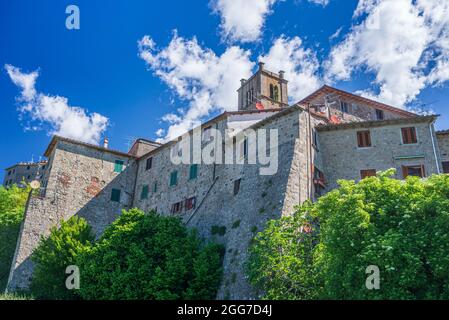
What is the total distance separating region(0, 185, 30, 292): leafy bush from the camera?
117 feet

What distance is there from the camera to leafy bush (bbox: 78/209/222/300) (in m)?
22.7

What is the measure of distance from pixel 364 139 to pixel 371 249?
1460 centimetres

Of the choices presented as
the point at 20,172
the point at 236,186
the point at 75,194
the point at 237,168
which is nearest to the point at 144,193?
the point at 75,194

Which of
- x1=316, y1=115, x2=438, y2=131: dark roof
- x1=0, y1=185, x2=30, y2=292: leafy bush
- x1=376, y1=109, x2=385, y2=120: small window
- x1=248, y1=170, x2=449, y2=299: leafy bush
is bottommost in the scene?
x1=248, y1=170, x2=449, y2=299: leafy bush

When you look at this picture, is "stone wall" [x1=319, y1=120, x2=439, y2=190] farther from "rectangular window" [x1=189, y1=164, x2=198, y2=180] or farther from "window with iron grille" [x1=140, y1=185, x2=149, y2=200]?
"window with iron grille" [x1=140, y1=185, x2=149, y2=200]

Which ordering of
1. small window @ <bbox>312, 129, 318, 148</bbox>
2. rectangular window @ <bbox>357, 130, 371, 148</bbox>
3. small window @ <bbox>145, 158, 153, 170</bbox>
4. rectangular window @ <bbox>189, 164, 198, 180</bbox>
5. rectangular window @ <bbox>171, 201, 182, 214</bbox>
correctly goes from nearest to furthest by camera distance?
rectangular window @ <bbox>357, 130, 371, 148</bbox> → small window @ <bbox>312, 129, 318, 148</bbox> → rectangular window @ <bbox>189, 164, 198, 180</bbox> → rectangular window @ <bbox>171, 201, 182, 214</bbox> → small window @ <bbox>145, 158, 153, 170</bbox>

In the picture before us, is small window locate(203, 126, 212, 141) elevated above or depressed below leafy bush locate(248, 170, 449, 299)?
above

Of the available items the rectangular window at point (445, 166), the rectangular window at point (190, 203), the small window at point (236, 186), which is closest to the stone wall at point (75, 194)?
the rectangular window at point (190, 203)

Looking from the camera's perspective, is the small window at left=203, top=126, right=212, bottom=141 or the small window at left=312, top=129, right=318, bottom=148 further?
the small window at left=203, top=126, right=212, bottom=141

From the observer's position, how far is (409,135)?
26.7m

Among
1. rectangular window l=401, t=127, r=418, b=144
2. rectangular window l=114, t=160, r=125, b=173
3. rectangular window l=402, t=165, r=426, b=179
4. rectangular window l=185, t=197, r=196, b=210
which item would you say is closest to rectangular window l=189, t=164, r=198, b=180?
rectangular window l=185, t=197, r=196, b=210

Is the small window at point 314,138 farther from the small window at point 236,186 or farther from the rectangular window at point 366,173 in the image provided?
the small window at point 236,186

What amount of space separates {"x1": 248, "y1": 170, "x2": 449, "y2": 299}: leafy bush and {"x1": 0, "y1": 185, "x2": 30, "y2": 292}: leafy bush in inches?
989

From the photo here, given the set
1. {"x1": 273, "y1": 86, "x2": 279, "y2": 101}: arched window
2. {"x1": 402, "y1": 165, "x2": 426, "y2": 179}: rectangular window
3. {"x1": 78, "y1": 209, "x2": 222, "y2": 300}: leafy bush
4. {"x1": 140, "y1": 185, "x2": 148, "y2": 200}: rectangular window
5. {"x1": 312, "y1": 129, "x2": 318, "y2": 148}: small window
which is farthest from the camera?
{"x1": 273, "y1": 86, "x2": 279, "y2": 101}: arched window
